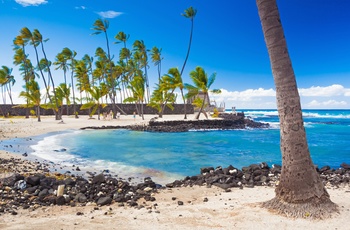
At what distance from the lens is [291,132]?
594 cm

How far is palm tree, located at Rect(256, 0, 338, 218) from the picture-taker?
589cm

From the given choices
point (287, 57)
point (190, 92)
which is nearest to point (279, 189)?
point (287, 57)

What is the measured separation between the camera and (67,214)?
21.1ft

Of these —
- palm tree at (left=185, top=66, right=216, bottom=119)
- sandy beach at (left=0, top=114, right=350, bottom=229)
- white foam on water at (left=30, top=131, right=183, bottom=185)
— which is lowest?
white foam on water at (left=30, top=131, right=183, bottom=185)

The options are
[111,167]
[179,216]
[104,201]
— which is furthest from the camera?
[111,167]

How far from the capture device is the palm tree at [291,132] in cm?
589

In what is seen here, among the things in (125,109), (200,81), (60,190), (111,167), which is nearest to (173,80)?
(200,81)

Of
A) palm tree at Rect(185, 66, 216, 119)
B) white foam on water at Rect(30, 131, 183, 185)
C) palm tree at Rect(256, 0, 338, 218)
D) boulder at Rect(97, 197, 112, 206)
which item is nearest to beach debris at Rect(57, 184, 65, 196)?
boulder at Rect(97, 197, 112, 206)

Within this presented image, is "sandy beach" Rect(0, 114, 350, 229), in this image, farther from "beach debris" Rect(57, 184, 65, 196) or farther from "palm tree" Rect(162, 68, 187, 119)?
"palm tree" Rect(162, 68, 187, 119)

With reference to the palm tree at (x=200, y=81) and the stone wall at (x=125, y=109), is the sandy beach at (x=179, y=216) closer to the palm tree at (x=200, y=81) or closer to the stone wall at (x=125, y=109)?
the palm tree at (x=200, y=81)

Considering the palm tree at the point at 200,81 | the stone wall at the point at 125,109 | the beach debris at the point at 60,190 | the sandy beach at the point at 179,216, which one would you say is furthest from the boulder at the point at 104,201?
the stone wall at the point at 125,109

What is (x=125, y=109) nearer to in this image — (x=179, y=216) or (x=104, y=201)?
(x=104, y=201)

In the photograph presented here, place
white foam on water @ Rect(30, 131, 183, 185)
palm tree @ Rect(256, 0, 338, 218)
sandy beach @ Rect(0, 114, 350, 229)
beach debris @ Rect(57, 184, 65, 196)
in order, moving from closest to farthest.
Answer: sandy beach @ Rect(0, 114, 350, 229), palm tree @ Rect(256, 0, 338, 218), beach debris @ Rect(57, 184, 65, 196), white foam on water @ Rect(30, 131, 183, 185)

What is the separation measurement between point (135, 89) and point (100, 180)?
146 feet
